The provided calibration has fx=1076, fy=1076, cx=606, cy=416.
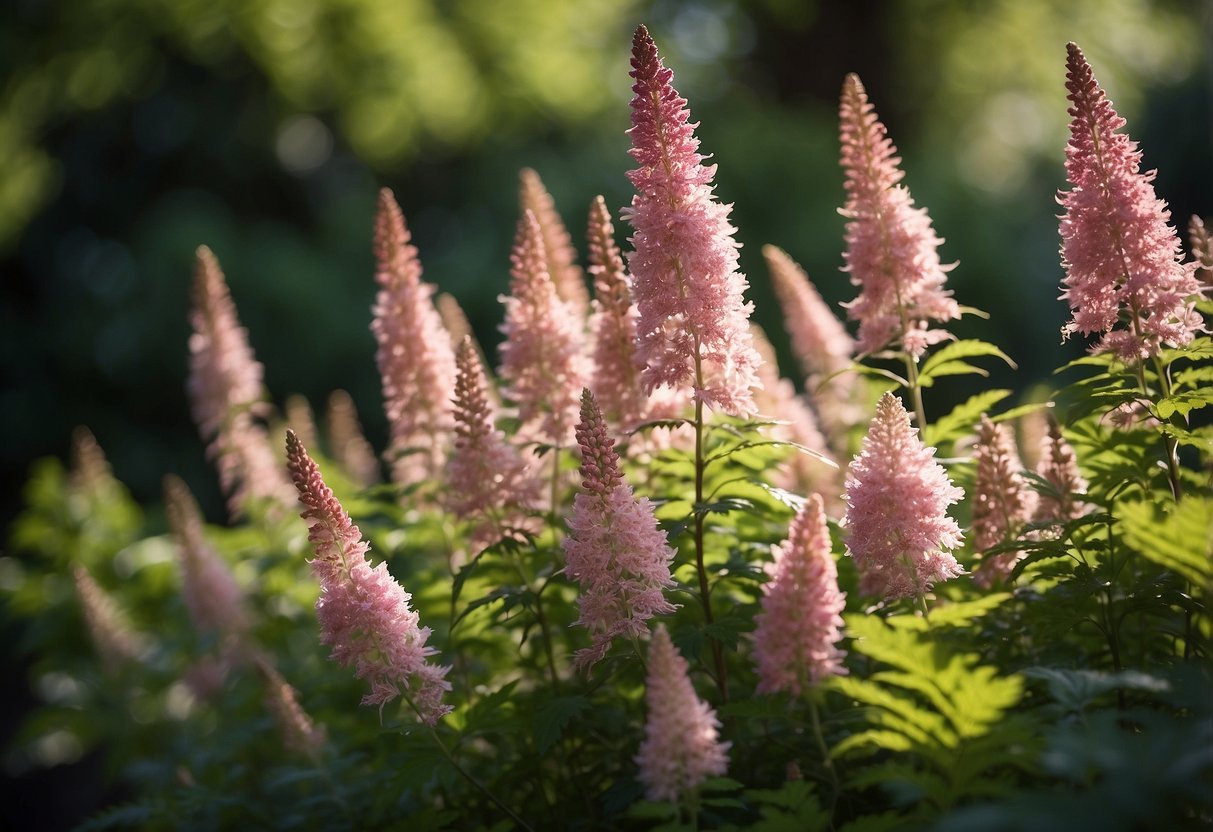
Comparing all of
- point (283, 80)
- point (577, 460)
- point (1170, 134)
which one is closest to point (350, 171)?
point (283, 80)

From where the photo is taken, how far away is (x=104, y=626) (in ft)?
19.3

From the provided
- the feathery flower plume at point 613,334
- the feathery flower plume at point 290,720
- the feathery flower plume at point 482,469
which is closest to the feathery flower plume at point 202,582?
the feathery flower plume at point 290,720

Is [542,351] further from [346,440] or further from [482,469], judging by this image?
[346,440]

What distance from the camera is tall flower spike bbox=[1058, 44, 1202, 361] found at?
280 cm

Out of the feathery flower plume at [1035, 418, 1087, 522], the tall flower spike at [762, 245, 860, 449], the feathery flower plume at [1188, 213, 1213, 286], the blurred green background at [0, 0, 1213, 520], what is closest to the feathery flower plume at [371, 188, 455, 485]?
the tall flower spike at [762, 245, 860, 449]

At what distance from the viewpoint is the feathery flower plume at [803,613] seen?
230cm

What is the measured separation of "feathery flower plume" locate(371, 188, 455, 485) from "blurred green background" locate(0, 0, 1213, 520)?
7.34 m

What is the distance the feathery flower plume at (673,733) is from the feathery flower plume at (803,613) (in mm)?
173

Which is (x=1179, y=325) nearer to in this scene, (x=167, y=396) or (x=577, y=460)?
(x=577, y=460)

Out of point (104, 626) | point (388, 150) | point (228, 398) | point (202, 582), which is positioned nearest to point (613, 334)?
point (228, 398)

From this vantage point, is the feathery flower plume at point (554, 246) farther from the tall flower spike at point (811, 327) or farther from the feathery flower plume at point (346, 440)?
the feathery flower plume at point (346, 440)

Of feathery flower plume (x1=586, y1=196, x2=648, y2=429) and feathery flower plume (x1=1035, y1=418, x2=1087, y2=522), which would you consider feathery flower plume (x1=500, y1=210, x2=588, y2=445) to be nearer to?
feathery flower plume (x1=586, y1=196, x2=648, y2=429)

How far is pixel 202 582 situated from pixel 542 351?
275cm

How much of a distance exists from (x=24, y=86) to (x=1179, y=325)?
1641 centimetres
